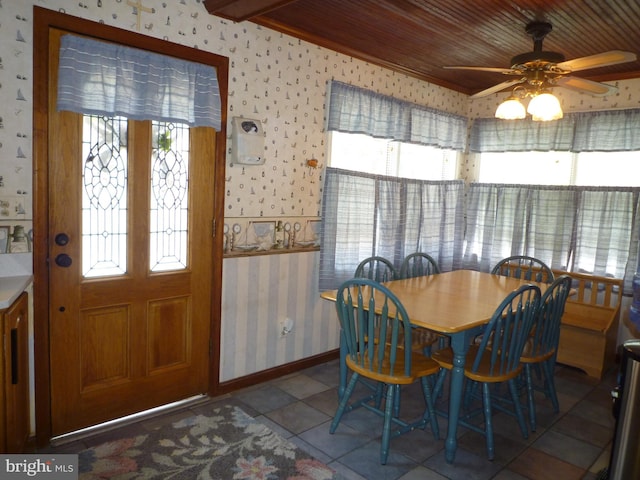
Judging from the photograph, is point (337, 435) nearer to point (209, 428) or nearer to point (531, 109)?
point (209, 428)

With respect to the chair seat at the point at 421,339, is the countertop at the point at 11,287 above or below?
above

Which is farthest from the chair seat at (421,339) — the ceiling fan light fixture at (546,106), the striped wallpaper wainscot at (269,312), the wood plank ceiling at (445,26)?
the wood plank ceiling at (445,26)

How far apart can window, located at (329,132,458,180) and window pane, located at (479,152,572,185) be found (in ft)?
1.12

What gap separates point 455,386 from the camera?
8.08 ft

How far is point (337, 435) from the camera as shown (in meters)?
2.71

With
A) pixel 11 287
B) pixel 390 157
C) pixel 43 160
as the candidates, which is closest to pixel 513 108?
pixel 390 157

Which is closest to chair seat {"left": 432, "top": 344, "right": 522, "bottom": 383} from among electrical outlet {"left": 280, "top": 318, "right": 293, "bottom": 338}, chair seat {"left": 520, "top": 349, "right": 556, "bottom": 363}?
chair seat {"left": 520, "top": 349, "right": 556, "bottom": 363}

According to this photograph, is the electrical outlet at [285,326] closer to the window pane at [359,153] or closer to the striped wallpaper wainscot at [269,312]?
the striped wallpaper wainscot at [269,312]

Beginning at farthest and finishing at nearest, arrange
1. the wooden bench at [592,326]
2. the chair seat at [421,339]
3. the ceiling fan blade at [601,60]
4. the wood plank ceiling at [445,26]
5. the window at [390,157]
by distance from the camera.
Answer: the window at [390,157], the wooden bench at [592,326], the chair seat at [421,339], the wood plank ceiling at [445,26], the ceiling fan blade at [601,60]

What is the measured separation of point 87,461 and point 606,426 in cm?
293

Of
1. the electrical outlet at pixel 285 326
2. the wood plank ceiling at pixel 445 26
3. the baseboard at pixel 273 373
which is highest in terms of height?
the wood plank ceiling at pixel 445 26

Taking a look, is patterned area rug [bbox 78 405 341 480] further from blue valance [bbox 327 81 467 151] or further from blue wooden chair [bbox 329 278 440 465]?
blue valance [bbox 327 81 467 151]

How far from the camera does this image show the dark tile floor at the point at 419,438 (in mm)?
2432

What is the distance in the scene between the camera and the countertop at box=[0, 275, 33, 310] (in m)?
→ 1.84
